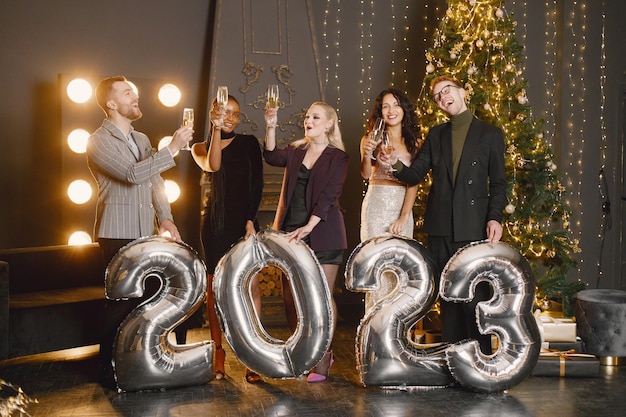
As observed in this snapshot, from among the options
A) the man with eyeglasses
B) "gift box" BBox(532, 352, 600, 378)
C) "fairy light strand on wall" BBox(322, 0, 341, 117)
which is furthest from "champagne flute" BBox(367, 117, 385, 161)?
"fairy light strand on wall" BBox(322, 0, 341, 117)

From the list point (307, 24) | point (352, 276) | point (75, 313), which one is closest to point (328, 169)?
point (352, 276)

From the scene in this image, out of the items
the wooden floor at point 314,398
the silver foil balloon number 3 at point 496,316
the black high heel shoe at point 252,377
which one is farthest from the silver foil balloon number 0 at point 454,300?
the black high heel shoe at point 252,377

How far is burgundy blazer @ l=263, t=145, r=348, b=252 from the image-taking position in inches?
172

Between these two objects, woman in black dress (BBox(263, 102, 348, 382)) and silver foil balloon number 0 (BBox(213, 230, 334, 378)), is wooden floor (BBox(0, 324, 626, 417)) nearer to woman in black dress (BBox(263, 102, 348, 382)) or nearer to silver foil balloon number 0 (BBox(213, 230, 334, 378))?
silver foil balloon number 0 (BBox(213, 230, 334, 378))

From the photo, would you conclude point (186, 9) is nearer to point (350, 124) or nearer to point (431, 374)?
point (350, 124)

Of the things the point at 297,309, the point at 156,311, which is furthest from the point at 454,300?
the point at 156,311

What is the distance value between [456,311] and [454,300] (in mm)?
348

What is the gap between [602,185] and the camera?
6.71 meters

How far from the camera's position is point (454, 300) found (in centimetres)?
413

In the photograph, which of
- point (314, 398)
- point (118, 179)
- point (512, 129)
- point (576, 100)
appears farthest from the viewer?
point (576, 100)

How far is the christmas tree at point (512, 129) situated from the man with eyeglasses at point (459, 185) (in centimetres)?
80

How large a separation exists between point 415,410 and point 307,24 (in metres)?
3.97

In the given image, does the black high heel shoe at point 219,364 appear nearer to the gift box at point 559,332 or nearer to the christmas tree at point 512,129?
the christmas tree at point 512,129

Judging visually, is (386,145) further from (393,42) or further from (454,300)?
(393,42)
